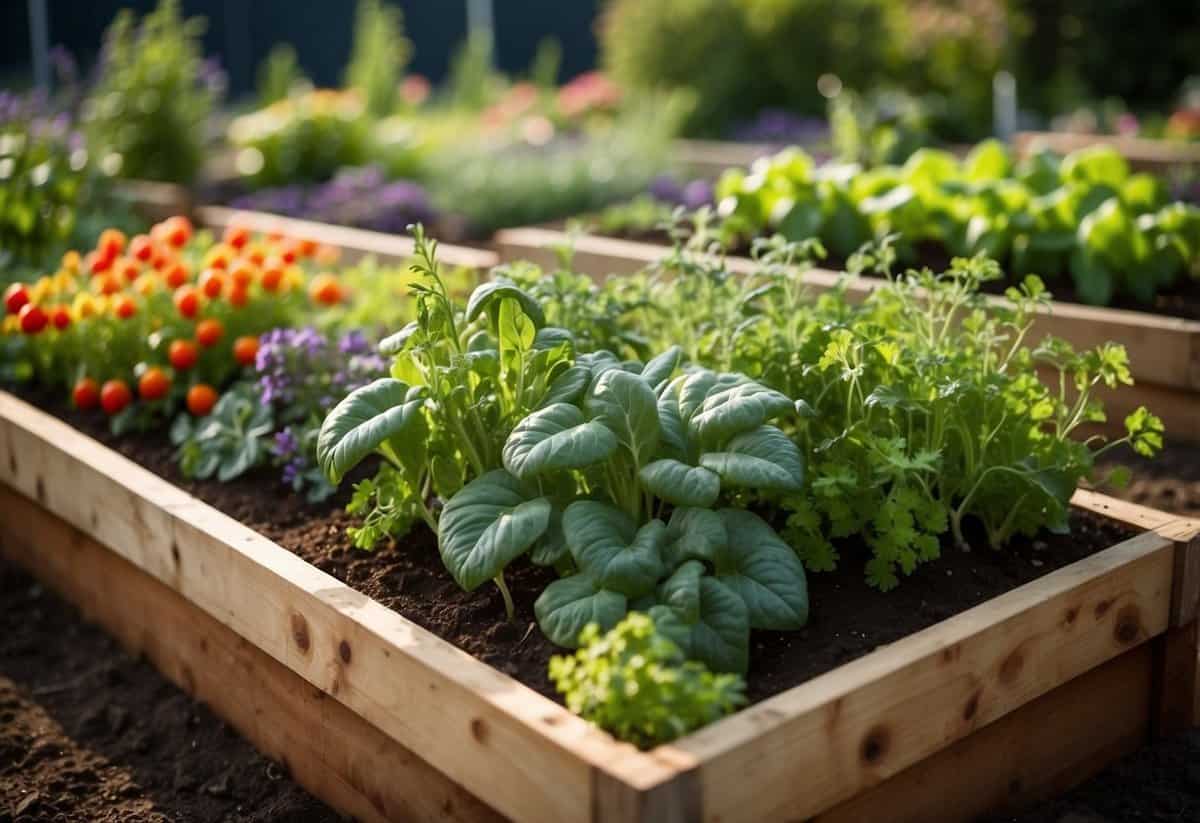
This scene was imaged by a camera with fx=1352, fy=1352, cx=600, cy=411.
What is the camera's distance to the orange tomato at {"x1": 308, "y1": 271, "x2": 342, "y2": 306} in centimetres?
378

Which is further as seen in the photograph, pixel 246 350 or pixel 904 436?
pixel 246 350

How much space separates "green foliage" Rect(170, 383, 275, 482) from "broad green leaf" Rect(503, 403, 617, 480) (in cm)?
115

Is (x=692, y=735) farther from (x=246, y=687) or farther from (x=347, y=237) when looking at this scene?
(x=347, y=237)

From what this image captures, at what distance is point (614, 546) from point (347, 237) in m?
3.27

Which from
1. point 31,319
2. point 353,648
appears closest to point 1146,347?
point 353,648

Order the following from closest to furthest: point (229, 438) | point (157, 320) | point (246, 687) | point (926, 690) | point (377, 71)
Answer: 1. point (926, 690)
2. point (246, 687)
3. point (229, 438)
4. point (157, 320)
5. point (377, 71)

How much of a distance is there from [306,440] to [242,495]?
20 centimetres

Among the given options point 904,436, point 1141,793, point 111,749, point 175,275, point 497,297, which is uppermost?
point 497,297

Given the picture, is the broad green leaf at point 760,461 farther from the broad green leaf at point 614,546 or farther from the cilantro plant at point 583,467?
the broad green leaf at point 614,546

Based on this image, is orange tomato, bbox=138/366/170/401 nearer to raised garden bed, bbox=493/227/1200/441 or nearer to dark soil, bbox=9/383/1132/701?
dark soil, bbox=9/383/1132/701

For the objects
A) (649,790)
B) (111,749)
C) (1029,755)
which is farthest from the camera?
(111,749)

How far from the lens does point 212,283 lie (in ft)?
11.6

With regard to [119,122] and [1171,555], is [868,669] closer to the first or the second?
[1171,555]

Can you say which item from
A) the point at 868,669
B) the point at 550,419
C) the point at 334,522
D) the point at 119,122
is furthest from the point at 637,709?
the point at 119,122
